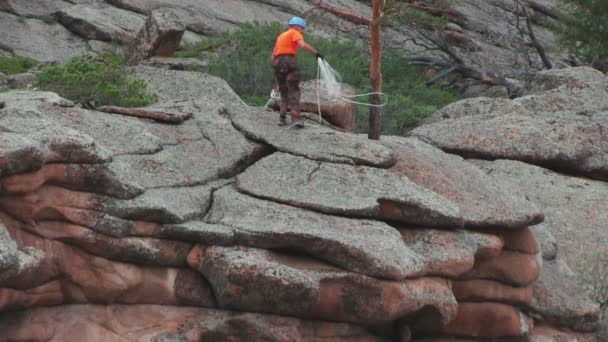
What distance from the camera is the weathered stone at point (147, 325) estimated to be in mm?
13977

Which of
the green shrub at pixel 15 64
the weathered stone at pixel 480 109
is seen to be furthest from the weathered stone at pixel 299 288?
the green shrub at pixel 15 64

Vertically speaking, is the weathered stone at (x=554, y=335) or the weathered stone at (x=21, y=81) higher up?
the weathered stone at (x=21, y=81)

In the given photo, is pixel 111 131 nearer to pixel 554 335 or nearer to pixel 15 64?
pixel 554 335

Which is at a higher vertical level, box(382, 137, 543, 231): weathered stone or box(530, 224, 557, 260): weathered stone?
box(382, 137, 543, 231): weathered stone

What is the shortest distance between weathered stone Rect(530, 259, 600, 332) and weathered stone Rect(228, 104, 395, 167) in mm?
3134

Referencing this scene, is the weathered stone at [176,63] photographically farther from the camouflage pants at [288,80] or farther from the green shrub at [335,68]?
the camouflage pants at [288,80]

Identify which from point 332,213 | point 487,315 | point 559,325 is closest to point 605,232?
point 559,325

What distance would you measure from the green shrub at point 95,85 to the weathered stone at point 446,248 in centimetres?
588

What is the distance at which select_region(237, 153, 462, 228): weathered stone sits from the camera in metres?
15.2

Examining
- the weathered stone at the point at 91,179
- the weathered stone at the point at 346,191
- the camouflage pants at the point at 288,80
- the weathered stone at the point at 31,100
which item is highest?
the camouflage pants at the point at 288,80

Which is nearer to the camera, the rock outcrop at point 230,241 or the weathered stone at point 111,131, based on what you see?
the rock outcrop at point 230,241

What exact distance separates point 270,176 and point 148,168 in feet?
5.66

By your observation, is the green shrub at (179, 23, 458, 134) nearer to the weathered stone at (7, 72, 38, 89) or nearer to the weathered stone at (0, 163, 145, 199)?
the weathered stone at (7, 72, 38, 89)

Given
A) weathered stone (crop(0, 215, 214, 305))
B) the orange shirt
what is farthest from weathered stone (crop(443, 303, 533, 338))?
the orange shirt
